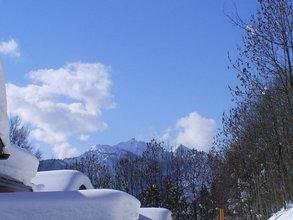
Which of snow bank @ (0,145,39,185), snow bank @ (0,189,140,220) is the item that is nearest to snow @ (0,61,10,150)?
snow bank @ (0,189,140,220)

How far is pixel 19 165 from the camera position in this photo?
42.7 ft

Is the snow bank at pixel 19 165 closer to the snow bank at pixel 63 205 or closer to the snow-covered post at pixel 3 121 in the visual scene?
the snow-covered post at pixel 3 121

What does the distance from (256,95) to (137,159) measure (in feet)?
147

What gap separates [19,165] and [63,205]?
192 inches

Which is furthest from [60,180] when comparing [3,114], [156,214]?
[3,114]

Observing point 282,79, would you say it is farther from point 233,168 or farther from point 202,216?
point 202,216

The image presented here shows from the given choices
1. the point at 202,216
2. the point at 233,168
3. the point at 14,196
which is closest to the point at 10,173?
the point at 14,196

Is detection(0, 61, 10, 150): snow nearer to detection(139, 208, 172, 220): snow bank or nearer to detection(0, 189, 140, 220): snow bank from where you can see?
detection(0, 189, 140, 220): snow bank

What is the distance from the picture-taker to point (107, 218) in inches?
339

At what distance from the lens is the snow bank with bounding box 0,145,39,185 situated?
12453 millimetres

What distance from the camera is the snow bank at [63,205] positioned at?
27.5ft

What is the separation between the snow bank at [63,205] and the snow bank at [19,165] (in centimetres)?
378

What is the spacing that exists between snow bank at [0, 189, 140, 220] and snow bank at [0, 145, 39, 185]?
12.4 feet

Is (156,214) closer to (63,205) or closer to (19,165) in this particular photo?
(19,165)
